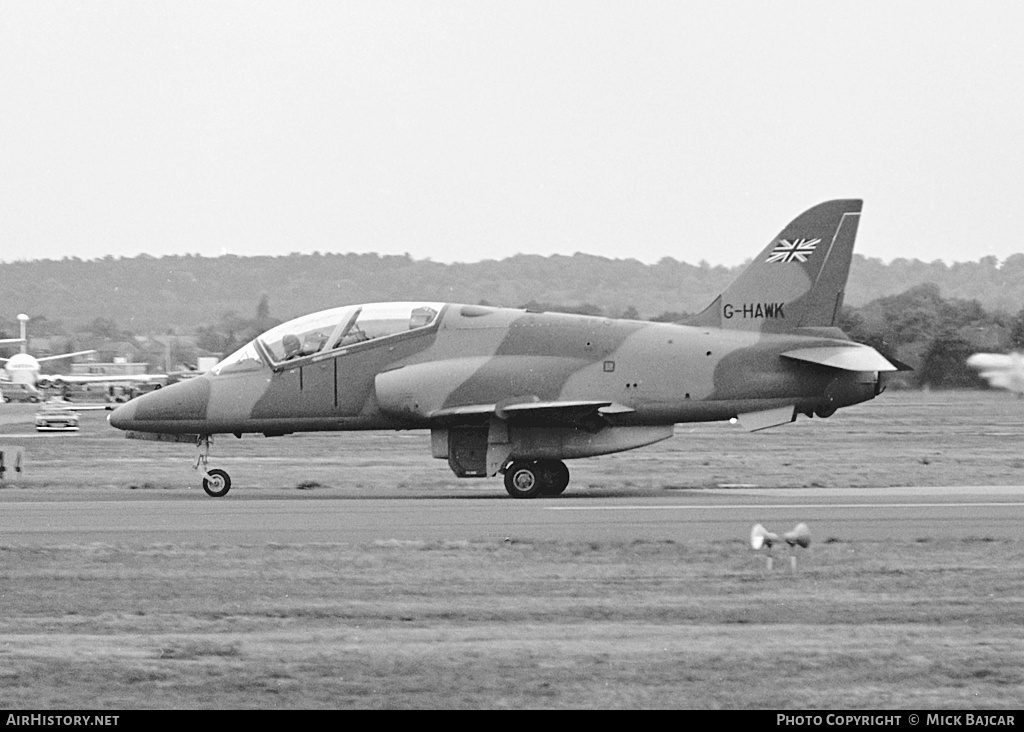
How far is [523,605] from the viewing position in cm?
1105

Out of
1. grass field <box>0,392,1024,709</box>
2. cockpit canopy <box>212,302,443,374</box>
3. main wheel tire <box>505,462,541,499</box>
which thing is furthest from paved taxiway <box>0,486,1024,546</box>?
cockpit canopy <box>212,302,443,374</box>

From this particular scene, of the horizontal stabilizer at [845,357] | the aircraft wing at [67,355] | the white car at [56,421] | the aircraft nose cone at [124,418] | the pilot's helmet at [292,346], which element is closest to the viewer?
the horizontal stabilizer at [845,357]

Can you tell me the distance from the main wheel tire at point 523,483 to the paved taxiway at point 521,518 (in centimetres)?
28

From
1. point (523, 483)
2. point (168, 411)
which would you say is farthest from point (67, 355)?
point (523, 483)

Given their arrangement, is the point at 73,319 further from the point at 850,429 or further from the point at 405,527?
the point at 405,527

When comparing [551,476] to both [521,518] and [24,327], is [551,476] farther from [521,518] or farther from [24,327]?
[24,327]

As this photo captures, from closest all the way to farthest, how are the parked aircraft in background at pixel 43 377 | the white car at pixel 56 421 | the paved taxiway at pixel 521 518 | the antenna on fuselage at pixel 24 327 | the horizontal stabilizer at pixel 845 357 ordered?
the paved taxiway at pixel 521 518, the horizontal stabilizer at pixel 845 357, the white car at pixel 56 421, the parked aircraft in background at pixel 43 377, the antenna on fuselage at pixel 24 327

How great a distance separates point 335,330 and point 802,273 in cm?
680

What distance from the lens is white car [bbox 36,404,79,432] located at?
153 ft

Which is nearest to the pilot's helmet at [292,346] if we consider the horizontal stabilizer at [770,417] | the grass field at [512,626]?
the horizontal stabilizer at [770,417]

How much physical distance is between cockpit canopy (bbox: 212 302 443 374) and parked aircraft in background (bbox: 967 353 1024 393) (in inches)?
386

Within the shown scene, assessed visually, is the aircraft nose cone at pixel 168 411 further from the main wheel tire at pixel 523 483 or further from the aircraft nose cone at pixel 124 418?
the main wheel tire at pixel 523 483

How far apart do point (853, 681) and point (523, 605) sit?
10.6 feet

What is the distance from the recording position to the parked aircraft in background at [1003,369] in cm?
2508
